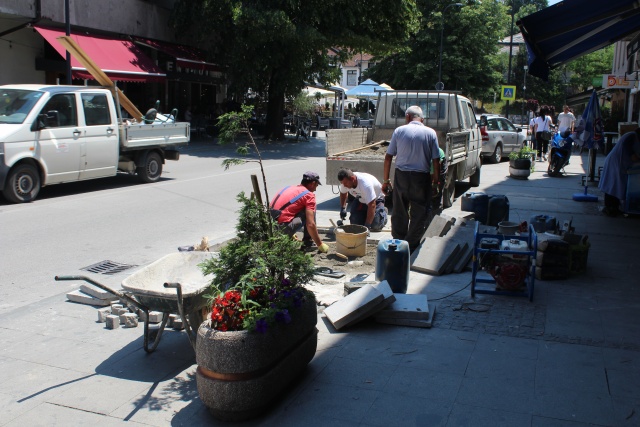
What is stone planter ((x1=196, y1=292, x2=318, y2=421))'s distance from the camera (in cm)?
380

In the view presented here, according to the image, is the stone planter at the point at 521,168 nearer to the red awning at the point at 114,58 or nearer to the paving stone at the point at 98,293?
the paving stone at the point at 98,293

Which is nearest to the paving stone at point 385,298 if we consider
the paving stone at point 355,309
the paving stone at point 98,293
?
the paving stone at point 355,309

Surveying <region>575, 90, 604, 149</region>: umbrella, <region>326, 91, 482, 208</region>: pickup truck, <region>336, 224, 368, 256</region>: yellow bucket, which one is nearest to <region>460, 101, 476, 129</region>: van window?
<region>326, 91, 482, 208</region>: pickup truck

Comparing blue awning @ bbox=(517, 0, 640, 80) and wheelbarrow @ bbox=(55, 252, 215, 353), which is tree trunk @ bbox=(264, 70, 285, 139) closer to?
blue awning @ bbox=(517, 0, 640, 80)

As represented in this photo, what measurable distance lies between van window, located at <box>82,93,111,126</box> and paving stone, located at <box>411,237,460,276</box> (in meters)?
8.08

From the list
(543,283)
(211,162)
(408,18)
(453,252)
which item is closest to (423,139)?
(453,252)

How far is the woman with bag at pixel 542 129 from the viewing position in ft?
68.3

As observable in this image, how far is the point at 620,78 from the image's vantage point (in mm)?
22812

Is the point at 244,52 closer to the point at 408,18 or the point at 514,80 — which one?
the point at 408,18

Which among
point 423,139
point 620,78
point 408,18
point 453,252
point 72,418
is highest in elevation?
point 408,18

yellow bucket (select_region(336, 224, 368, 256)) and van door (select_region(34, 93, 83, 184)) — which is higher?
van door (select_region(34, 93, 83, 184))

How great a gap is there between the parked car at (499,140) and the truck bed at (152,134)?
1079 cm

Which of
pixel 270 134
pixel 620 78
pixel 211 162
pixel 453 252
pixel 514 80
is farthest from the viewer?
pixel 514 80

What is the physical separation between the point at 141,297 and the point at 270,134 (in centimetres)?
2481
